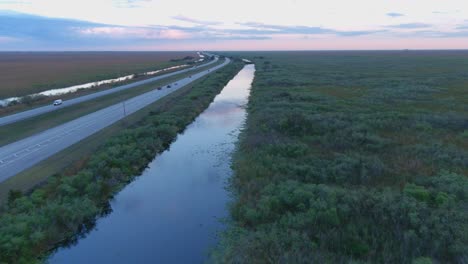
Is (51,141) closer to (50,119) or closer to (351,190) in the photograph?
(50,119)

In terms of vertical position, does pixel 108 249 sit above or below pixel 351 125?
below

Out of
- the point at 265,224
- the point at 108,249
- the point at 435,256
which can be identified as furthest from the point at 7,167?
the point at 435,256

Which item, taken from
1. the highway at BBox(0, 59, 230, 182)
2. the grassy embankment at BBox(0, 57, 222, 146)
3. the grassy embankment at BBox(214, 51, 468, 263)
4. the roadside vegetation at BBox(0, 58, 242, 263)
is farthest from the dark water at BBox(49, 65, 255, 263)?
the grassy embankment at BBox(0, 57, 222, 146)

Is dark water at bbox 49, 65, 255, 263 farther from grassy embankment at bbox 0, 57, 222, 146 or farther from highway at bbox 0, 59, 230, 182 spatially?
grassy embankment at bbox 0, 57, 222, 146

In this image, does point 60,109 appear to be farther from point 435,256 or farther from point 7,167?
point 435,256

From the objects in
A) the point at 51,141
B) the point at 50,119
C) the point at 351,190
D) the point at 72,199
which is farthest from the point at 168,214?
the point at 50,119

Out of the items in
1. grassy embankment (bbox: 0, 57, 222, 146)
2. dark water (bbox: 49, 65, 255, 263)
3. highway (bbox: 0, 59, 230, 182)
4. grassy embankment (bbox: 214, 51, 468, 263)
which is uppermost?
grassy embankment (bbox: 214, 51, 468, 263)

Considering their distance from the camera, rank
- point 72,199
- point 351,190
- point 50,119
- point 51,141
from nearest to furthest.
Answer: point 351,190, point 72,199, point 51,141, point 50,119
